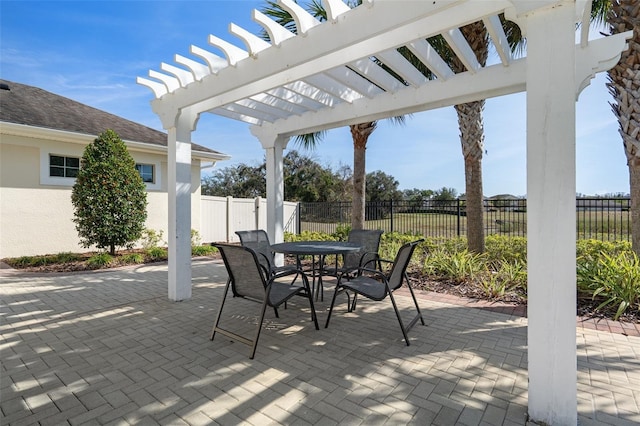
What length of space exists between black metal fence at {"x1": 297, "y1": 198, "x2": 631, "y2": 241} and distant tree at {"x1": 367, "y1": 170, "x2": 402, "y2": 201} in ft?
42.8

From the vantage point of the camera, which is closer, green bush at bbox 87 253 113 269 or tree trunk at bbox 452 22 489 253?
tree trunk at bbox 452 22 489 253

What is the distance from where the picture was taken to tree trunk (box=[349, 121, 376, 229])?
7.79 meters

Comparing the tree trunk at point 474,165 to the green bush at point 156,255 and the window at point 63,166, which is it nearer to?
the green bush at point 156,255

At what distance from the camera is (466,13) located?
267 centimetres

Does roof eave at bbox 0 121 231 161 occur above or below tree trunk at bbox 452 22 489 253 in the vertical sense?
above

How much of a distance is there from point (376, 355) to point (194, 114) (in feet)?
13.6

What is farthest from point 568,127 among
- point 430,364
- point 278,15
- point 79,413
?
point 278,15

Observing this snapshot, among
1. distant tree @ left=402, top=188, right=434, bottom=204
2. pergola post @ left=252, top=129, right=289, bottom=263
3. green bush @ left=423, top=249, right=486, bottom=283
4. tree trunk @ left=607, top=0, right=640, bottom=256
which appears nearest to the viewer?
tree trunk @ left=607, top=0, right=640, bottom=256

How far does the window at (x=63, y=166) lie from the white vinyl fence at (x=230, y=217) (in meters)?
3.62

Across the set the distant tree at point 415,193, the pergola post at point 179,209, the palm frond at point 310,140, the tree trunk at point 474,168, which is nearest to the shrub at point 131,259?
the pergola post at point 179,209

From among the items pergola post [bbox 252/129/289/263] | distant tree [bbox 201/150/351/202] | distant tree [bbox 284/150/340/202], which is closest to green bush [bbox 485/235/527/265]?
pergola post [bbox 252/129/289/263]

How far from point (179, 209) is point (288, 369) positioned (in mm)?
2994

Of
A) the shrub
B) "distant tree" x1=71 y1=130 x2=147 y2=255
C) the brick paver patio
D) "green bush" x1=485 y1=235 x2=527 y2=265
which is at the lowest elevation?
the brick paver patio

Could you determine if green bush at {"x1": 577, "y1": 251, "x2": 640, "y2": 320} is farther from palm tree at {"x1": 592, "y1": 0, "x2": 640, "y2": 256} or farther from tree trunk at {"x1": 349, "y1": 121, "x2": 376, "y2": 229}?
tree trunk at {"x1": 349, "y1": 121, "x2": 376, "y2": 229}
